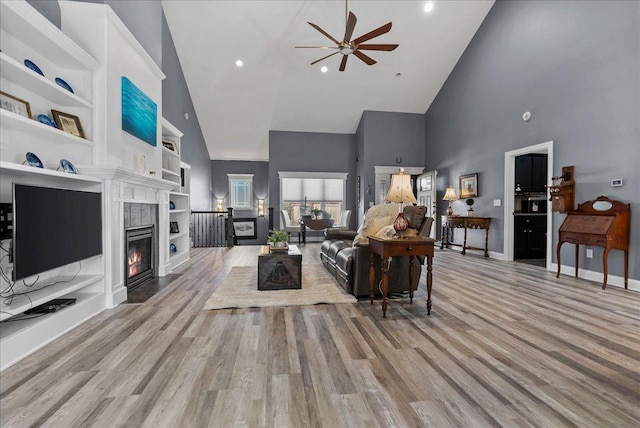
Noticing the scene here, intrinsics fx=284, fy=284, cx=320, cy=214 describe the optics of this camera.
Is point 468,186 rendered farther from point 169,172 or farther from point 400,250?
point 169,172

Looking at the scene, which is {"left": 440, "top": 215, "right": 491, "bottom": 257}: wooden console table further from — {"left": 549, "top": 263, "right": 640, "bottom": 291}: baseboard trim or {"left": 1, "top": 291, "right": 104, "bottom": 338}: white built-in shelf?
{"left": 1, "top": 291, "right": 104, "bottom": 338}: white built-in shelf

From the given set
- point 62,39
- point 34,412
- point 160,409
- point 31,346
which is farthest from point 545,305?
point 62,39

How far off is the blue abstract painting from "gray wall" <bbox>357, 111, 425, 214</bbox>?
569 centimetres

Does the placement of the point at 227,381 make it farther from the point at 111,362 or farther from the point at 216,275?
the point at 216,275

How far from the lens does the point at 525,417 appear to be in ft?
4.43

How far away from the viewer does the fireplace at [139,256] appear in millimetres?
3266

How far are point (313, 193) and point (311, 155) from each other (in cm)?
122

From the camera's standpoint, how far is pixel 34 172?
74.5 inches

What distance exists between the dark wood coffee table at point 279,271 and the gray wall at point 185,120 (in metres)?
4.17

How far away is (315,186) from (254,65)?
3.87 meters

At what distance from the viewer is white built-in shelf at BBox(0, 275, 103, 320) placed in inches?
71.0

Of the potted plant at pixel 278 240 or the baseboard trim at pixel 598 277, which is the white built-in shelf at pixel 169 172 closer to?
the potted plant at pixel 278 240

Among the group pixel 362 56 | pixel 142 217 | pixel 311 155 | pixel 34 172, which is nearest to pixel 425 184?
pixel 311 155

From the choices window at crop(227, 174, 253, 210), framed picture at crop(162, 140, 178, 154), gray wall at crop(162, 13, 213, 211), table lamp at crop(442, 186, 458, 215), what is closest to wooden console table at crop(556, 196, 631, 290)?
table lamp at crop(442, 186, 458, 215)
